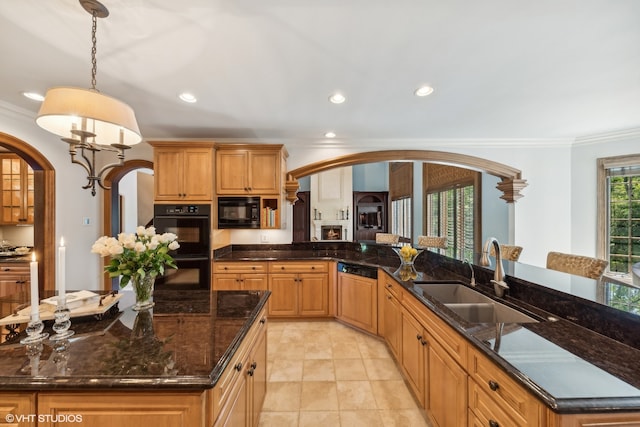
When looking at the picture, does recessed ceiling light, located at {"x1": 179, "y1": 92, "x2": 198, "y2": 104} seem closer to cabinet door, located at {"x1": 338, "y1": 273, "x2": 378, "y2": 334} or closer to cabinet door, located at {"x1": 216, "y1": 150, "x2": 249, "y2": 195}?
cabinet door, located at {"x1": 216, "y1": 150, "x2": 249, "y2": 195}

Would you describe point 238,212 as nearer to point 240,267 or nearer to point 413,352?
point 240,267

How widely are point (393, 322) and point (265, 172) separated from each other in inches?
97.7

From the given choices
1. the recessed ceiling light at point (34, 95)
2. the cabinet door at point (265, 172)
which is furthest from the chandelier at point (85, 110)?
the cabinet door at point (265, 172)

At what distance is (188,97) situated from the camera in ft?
8.21

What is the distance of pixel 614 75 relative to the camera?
2.12 metres

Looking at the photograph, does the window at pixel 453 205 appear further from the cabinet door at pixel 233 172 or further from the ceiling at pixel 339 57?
the cabinet door at pixel 233 172

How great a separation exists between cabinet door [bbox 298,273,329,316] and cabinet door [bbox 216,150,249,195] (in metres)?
1.52

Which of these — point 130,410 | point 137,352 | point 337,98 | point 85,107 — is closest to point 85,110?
point 85,107

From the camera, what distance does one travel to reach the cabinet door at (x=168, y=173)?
3291mm

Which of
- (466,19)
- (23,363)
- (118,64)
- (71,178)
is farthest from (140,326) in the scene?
(71,178)

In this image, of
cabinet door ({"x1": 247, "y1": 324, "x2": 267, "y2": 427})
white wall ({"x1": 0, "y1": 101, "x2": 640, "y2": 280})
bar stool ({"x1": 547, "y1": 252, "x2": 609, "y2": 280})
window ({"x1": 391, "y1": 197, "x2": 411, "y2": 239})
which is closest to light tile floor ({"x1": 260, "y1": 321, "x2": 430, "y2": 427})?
cabinet door ({"x1": 247, "y1": 324, "x2": 267, "y2": 427})

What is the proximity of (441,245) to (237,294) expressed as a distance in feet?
11.2

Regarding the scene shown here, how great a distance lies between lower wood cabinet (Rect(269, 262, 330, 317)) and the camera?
11.2ft

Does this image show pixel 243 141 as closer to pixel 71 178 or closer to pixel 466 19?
pixel 71 178
